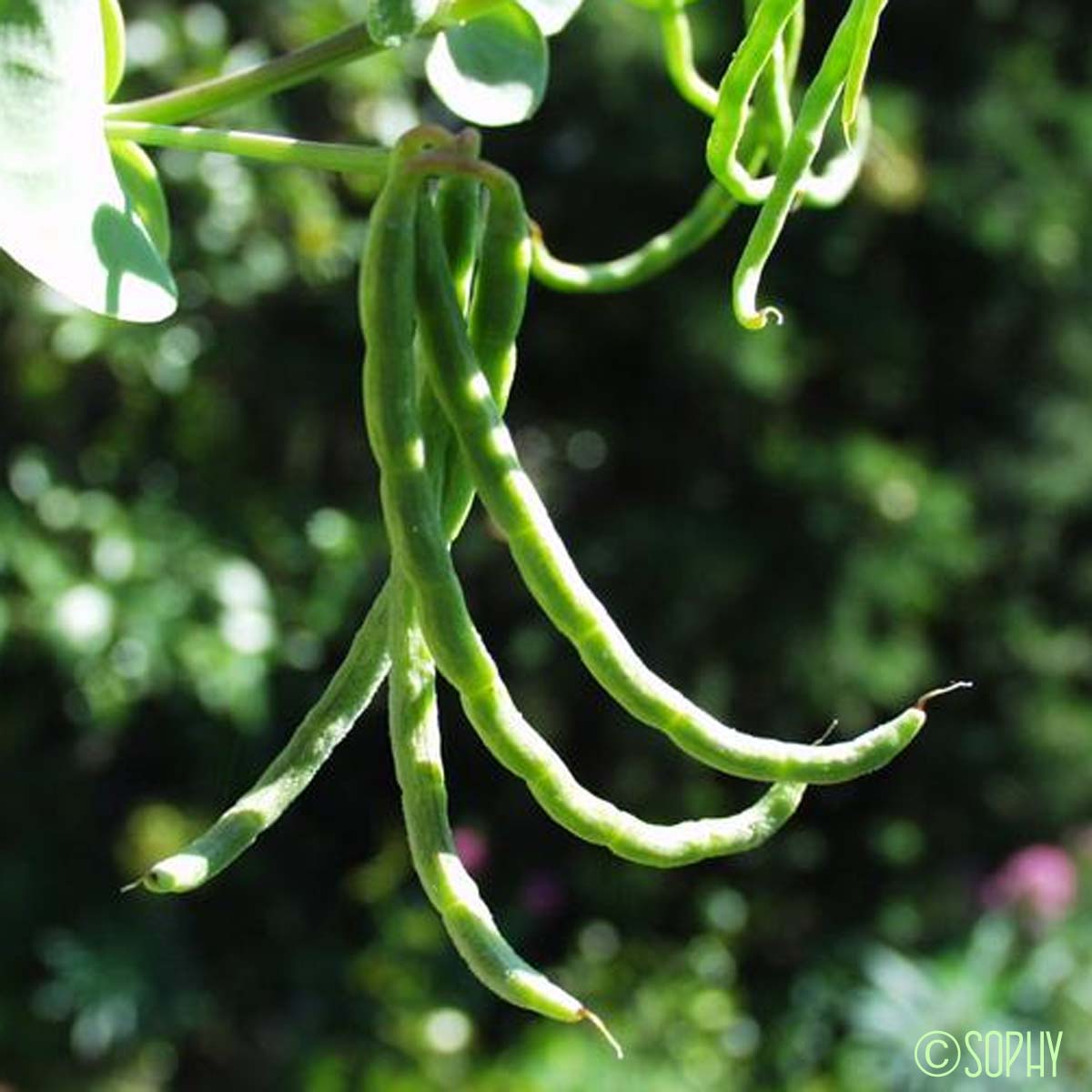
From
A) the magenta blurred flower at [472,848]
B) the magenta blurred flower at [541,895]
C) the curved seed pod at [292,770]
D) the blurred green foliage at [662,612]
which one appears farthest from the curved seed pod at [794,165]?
the magenta blurred flower at [541,895]

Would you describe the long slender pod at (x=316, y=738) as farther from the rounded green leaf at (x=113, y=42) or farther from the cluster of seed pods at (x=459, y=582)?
the rounded green leaf at (x=113, y=42)

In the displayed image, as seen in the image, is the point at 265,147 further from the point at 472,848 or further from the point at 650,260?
the point at 472,848

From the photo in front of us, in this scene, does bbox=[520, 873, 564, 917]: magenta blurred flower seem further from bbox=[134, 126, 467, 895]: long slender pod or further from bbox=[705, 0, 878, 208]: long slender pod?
bbox=[134, 126, 467, 895]: long slender pod

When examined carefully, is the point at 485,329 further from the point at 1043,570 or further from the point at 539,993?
the point at 1043,570

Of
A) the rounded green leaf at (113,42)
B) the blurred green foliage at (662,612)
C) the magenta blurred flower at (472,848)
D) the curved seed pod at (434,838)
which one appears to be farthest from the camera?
the magenta blurred flower at (472,848)

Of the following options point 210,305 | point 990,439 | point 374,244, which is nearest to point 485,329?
point 374,244

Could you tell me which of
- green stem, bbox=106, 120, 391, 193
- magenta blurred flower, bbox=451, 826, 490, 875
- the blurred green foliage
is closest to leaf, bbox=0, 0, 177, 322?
green stem, bbox=106, 120, 391, 193

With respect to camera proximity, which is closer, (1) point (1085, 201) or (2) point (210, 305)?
(2) point (210, 305)
